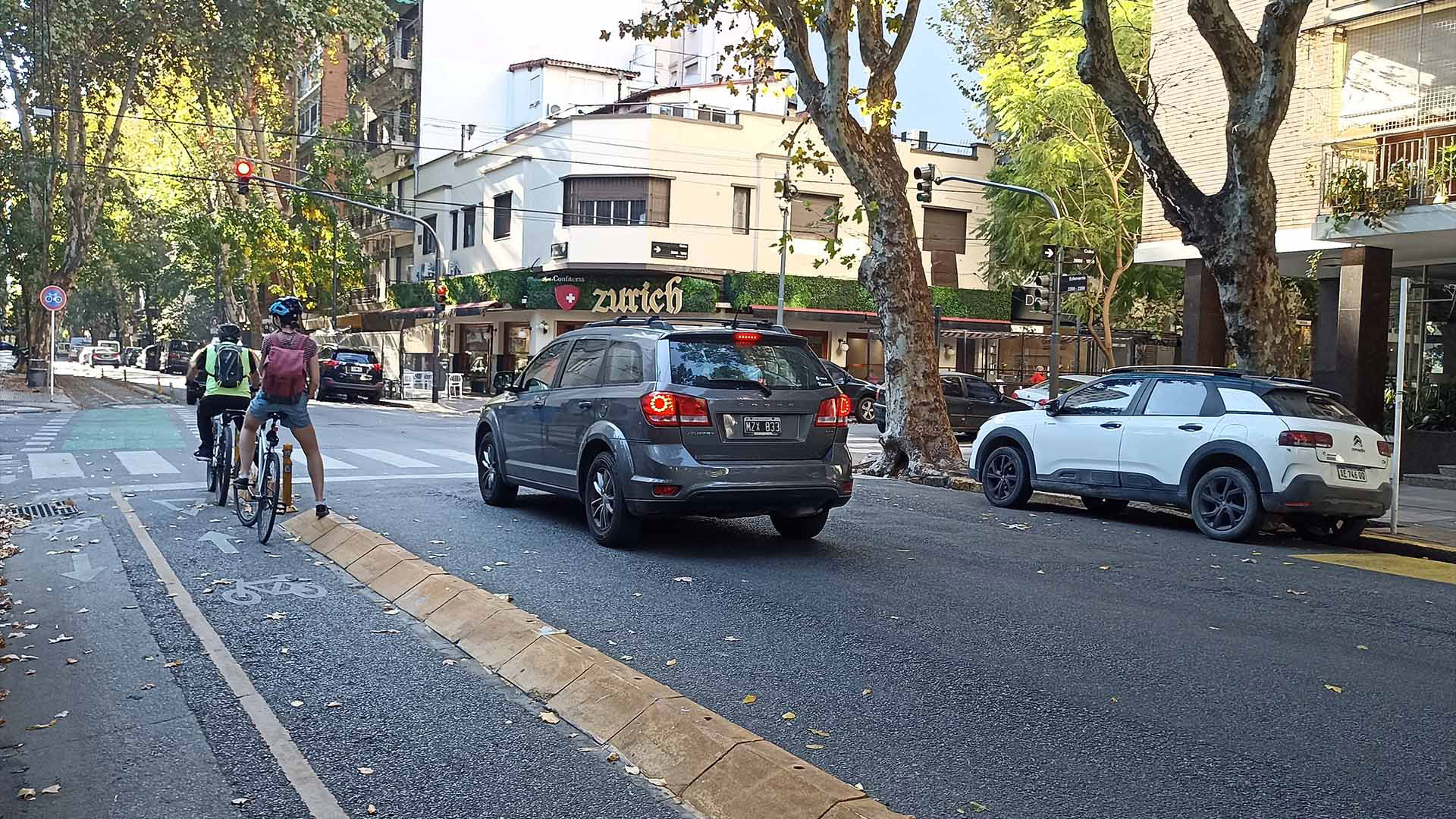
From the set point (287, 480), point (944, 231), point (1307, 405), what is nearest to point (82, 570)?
point (287, 480)

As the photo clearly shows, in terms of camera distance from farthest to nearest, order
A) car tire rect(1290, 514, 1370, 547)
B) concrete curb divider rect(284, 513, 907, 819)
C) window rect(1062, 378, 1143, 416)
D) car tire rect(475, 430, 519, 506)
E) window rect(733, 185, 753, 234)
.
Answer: window rect(733, 185, 753, 234)
window rect(1062, 378, 1143, 416)
car tire rect(1290, 514, 1370, 547)
car tire rect(475, 430, 519, 506)
concrete curb divider rect(284, 513, 907, 819)

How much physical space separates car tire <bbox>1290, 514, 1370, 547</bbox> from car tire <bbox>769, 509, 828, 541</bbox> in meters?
5.11

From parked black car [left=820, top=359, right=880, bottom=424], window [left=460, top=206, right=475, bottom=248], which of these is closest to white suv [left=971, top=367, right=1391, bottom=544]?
parked black car [left=820, top=359, right=880, bottom=424]

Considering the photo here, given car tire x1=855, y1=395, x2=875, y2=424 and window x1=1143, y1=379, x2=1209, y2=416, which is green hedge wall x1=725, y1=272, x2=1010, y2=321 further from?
window x1=1143, y1=379, x2=1209, y2=416

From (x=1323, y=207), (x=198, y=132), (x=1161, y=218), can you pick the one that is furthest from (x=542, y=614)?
(x=198, y=132)

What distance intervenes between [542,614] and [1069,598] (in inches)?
132

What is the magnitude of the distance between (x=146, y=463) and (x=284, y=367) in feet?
22.9

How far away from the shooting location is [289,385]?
1000 cm

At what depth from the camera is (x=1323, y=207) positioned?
18.8 metres

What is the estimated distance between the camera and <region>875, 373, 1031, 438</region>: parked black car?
1114 inches

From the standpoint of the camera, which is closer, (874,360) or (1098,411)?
(1098,411)

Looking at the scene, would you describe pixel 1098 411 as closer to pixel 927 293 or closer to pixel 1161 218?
pixel 927 293

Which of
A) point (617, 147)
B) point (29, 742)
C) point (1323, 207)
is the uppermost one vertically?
point (617, 147)

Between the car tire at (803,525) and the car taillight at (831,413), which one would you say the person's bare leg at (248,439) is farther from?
the car taillight at (831,413)
